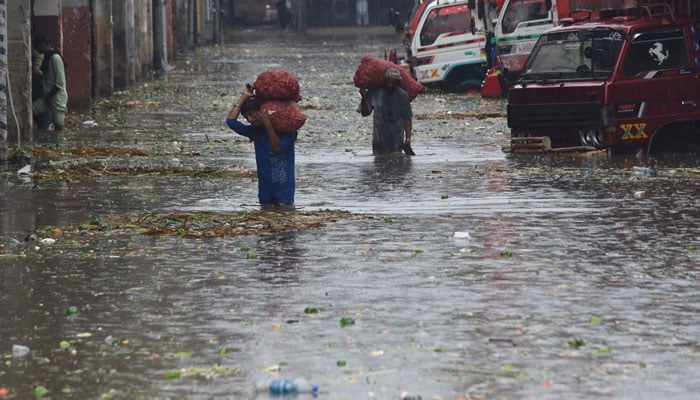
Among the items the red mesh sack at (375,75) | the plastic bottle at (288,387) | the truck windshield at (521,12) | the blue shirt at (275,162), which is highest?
the truck windshield at (521,12)

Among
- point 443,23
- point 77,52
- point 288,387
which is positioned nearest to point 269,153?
point 288,387

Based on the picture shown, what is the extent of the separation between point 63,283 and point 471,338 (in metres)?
3.09

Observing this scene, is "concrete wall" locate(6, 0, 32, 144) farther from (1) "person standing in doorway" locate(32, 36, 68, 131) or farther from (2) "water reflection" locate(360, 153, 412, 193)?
(2) "water reflection" locate(360, 153, 412, 193)

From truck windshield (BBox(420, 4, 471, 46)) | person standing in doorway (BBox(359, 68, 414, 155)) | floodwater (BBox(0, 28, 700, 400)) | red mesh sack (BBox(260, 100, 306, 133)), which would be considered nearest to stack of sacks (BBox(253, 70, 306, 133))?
red mesh sack (BBox(260, 100, 306, 133))

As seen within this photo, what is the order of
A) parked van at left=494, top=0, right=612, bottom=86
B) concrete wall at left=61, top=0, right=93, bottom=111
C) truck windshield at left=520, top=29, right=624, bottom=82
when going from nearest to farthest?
truck windshield at left=520, top=29, right=624, bottom=82
concrete wall at left=61, top=0, right=93, bottom=111
parked van at left=494, top=0, right=612, bottom=86

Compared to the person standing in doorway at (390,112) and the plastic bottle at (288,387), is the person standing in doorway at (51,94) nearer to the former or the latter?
the person standing in doorway at (390,112)

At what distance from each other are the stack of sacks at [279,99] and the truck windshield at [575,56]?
597 centimetres

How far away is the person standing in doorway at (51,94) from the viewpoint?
23.0 m

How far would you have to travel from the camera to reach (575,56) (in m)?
18.9

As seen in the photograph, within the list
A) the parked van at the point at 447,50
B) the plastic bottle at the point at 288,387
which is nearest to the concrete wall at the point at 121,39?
the parked van at the point at 447,50

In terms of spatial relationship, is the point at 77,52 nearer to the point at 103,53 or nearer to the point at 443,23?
the point at 103,53

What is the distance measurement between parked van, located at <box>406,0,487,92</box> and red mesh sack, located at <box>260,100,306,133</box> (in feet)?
62.0

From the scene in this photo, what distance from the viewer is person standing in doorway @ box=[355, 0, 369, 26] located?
81500mm

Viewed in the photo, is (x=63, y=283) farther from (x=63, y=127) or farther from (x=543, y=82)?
(x=63, y=127)
